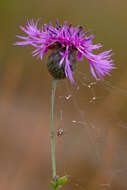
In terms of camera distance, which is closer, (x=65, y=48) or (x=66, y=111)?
(x=65, y=48)

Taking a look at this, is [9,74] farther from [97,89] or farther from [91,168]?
[91,168]

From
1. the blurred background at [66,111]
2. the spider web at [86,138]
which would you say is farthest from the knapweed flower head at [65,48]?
the blurred background at [66,111]

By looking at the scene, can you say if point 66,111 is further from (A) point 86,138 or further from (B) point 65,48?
(B) point 65,48

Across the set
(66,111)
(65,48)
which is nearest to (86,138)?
(66,111)

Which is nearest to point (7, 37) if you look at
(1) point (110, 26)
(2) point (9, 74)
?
(2) point (9, 74)

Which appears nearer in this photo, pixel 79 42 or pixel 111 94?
pixel 79 42

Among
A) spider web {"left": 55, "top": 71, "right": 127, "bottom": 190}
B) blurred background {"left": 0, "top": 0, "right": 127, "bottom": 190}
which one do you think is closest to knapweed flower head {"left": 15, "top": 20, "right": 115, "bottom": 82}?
spider web {"left": 55, "top": 71, "right": 127, "bottom": 190}

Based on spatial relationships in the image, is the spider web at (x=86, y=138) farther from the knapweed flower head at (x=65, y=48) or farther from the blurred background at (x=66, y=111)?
the knapweed flower head at (x=65, y=48)
